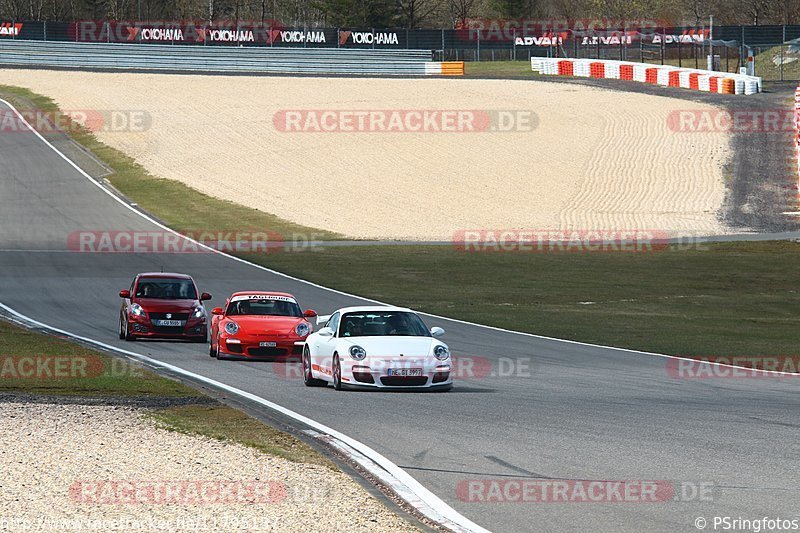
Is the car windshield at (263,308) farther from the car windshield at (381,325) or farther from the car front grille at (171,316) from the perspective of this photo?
the car windshield at (381,325)

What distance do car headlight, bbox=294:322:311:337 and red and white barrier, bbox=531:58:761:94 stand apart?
56.6m

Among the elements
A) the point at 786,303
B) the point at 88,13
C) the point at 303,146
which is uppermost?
the point at 88,13

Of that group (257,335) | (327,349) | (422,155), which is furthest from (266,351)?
(422,155)

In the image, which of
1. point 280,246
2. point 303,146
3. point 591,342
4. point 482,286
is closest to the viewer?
point 591,342

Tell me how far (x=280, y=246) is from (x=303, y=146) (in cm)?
2360

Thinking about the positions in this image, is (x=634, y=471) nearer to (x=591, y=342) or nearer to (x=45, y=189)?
(x=591, y=342)

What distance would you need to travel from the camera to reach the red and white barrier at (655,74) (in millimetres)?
72312

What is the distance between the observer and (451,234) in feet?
154

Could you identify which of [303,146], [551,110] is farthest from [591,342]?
[551,110]

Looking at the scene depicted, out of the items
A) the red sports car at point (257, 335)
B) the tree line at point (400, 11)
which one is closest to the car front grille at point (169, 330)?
the red sports car at point (257, 335)

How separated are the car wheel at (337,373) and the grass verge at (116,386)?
6.67 feet

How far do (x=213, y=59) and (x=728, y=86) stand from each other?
3864 cm

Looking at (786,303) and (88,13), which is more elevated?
(88,13)

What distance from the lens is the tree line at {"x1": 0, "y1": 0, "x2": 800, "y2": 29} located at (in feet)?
386
